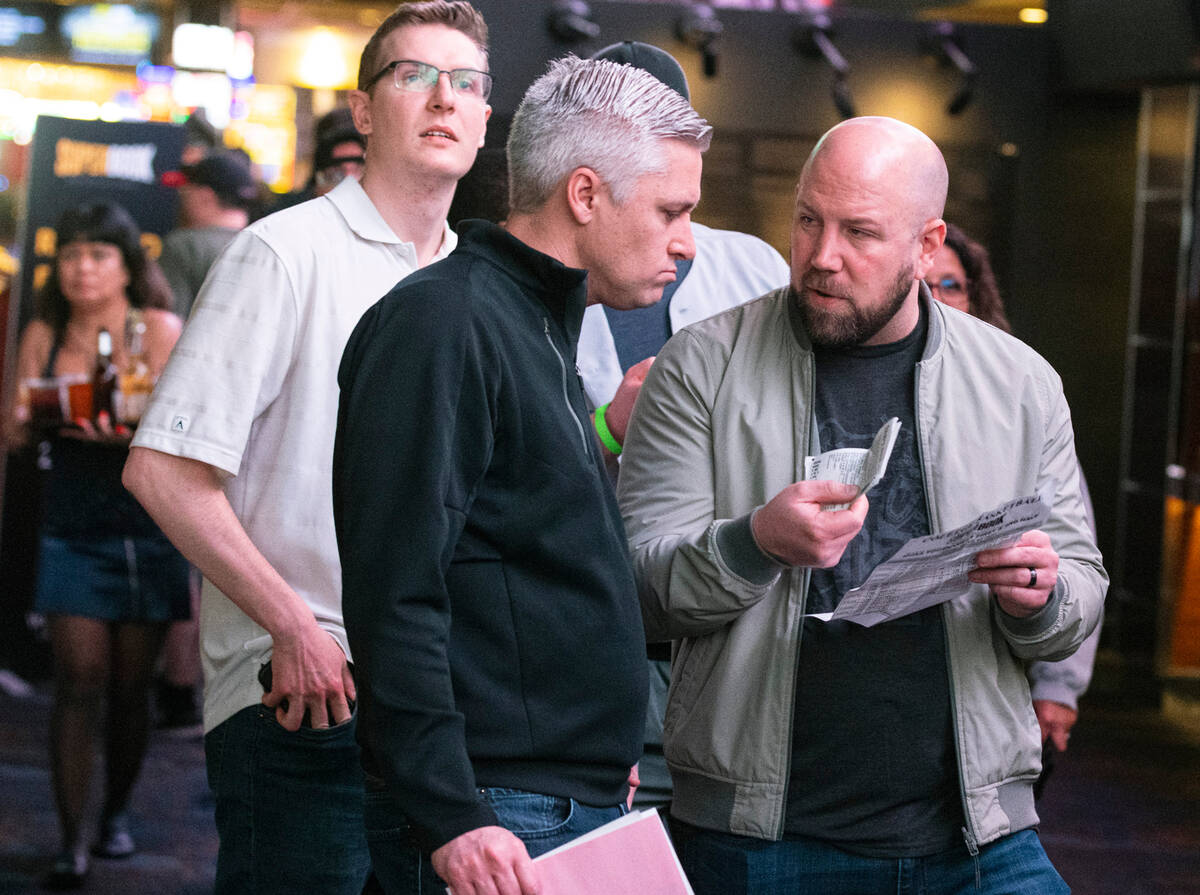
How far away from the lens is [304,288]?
210 centimetres

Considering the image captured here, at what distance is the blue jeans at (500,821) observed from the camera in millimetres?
1546

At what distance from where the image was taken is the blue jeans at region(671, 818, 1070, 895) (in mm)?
1959

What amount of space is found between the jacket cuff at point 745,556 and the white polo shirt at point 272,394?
555 millimetres

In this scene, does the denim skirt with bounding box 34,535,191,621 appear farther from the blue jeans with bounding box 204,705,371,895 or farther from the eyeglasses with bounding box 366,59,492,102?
the eyeglasses with bounding box 366,59,492,102

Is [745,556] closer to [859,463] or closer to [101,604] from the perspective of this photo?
[859,463]

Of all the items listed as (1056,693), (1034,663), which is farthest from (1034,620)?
(1034,663)

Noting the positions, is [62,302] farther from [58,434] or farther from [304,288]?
[304,288]

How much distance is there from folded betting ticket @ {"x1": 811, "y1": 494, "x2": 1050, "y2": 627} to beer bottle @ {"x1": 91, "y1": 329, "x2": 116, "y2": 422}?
279 centimetres

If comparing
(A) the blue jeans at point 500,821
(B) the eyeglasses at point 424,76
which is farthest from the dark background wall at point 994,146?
(A) the blue jeans at point 500,821

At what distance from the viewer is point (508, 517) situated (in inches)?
60.7

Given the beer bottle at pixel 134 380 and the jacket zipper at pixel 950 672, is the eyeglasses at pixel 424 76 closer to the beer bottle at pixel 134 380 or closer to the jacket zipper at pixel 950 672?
the jacket zipper at pixel 950 672

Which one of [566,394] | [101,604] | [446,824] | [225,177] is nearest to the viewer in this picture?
[446,824]

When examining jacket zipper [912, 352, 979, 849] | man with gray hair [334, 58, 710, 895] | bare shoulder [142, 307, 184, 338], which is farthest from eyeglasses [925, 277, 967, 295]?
bare shoulder [142, 307, 184, 338]

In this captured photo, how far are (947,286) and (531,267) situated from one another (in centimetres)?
168
